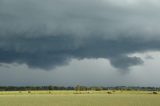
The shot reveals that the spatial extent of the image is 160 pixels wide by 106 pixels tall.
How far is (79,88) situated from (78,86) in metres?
6.55

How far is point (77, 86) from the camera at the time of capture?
622 ft

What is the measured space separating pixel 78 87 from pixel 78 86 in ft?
5.89

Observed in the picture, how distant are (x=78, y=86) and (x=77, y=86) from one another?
954 mm

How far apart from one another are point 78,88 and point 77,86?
3.76 meters

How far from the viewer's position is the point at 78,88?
193 m

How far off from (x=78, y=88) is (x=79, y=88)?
12.1 feet

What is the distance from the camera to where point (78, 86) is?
7495 inches

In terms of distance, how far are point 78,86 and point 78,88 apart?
118 inches

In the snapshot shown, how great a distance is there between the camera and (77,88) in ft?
632

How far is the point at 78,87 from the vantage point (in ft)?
630
